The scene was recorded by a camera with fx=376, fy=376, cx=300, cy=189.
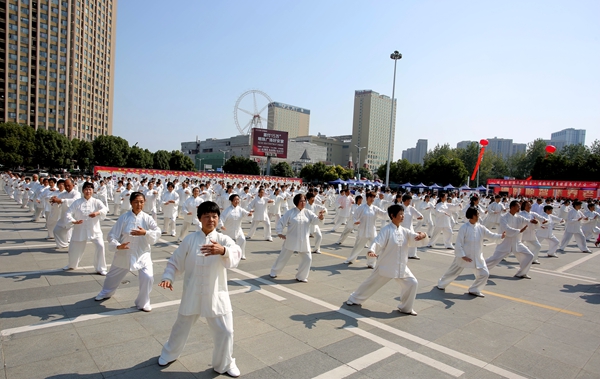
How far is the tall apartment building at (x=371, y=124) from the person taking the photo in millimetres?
134500

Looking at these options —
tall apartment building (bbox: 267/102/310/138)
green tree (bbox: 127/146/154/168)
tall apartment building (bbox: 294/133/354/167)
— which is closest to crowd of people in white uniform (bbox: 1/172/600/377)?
green tree (bbox: 127/146/154/168)

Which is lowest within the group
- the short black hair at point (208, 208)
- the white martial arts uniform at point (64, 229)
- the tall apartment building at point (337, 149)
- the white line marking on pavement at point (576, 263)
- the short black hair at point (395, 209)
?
the white line marking on pavement at point (576, 263)

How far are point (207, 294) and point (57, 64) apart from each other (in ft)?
304

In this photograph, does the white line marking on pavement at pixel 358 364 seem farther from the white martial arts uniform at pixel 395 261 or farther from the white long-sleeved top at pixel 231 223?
the white long-sleeved top at pixel 231 223

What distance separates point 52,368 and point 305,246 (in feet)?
14.3

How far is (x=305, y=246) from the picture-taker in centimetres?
716

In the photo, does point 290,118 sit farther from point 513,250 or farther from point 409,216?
point 513,250

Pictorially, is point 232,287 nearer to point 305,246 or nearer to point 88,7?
point 305,246

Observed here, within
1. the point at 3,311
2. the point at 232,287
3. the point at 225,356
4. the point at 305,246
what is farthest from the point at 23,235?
the point at 225,356

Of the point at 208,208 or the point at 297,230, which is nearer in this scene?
the point at 208,208

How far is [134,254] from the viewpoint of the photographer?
5.41 m

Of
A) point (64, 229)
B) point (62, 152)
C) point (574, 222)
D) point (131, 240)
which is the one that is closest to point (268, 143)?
point (62, 152)

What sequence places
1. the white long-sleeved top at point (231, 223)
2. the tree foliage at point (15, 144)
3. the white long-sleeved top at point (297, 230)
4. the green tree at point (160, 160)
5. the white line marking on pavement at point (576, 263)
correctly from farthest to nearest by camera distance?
the green tree at point (160, 160)
the tree foliage at point (15, 144)
the white line marking on pavement at point (576, 263)
the white long-sleeved top at point (231, 223)
the white long-sleeved top at point (297, 230)

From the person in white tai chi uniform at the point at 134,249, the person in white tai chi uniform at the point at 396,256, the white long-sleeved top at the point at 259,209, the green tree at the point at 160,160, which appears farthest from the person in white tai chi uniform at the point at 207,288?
the green tree at the point at 160,160
